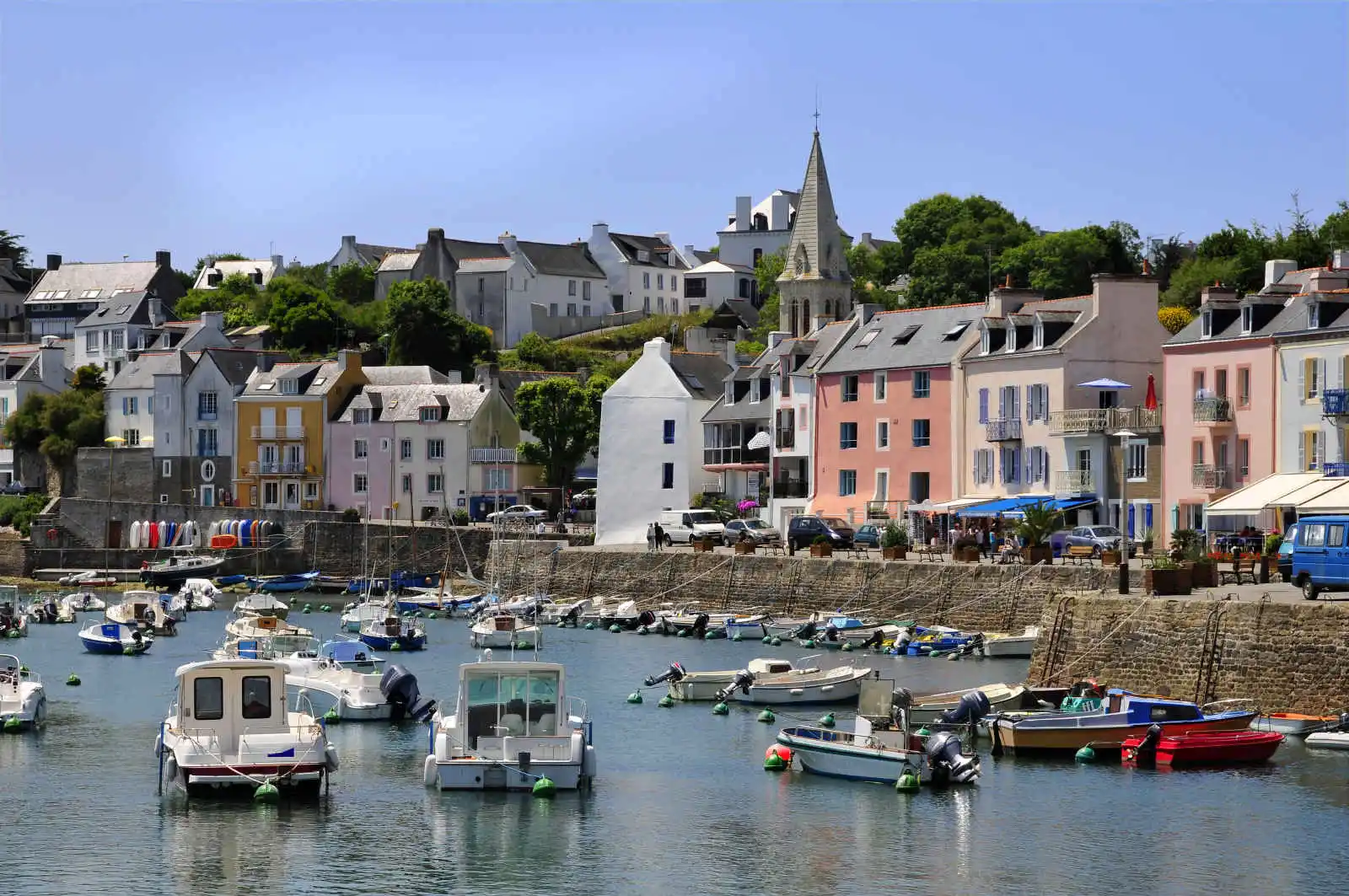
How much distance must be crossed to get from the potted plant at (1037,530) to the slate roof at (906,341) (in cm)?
1278

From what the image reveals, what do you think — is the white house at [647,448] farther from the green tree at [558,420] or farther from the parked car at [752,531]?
the green tree at [558,420]

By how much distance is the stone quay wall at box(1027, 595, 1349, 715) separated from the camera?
4256cm

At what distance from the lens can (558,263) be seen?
497ft

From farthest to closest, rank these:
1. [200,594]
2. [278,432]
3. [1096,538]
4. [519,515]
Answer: [278,432], [519,515], [200,594], [1096,538]

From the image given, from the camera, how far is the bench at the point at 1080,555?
6356 cm

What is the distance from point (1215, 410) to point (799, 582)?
15.8m

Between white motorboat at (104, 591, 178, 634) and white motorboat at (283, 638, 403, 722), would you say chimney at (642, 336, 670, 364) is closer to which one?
white motorboat at (104, 591, 178, 634)

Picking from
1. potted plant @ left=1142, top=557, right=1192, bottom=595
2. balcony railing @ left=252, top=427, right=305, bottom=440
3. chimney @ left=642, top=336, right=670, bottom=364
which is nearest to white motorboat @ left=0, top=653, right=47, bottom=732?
potted plant @ left=1142, top=557, right=1192, bottom=595

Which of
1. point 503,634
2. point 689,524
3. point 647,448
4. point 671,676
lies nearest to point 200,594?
point 647,448

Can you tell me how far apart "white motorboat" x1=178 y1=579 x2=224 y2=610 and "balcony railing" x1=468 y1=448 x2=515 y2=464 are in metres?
18.9

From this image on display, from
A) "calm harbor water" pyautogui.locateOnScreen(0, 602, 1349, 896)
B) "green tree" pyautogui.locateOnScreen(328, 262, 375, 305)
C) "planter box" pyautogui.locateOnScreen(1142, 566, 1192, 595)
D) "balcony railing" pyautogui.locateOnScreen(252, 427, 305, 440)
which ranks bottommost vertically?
"calm harbor water" pyautogui.locateOnScreen(0, 602, 1349, 896)

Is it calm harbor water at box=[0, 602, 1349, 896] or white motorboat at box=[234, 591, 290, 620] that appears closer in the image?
calm harbor water at box=[0, 602, 1349, 896]

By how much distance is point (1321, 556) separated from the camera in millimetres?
45250

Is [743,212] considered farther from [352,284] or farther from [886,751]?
[886,751]
